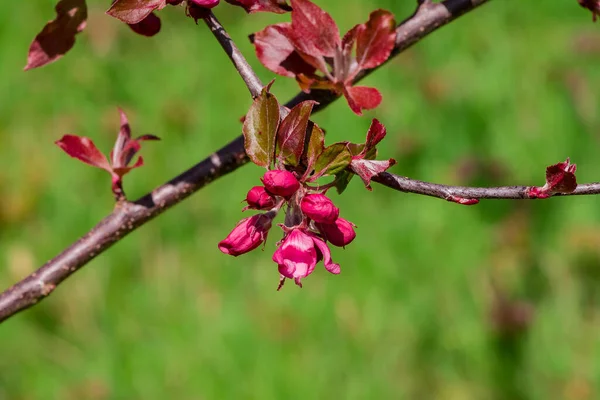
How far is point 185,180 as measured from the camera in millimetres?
941

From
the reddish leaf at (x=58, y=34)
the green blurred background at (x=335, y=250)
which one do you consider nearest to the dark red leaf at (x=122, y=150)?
the reddish leaf at (x=58, y=34)

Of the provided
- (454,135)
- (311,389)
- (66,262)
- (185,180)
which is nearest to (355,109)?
(185,180)

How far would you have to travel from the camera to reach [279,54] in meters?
0.88

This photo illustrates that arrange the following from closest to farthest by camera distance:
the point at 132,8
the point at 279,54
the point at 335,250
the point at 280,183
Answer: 1. the point at 280,183
2. the point at 132,8
3. the point at 279,54
4. the point at 335,250

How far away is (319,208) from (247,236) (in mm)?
79

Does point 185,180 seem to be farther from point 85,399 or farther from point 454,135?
point 454,135

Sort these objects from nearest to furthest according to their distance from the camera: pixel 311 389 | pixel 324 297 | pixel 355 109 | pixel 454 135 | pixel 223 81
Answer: pixel 355 109 < pixel 311 389 < pixel 324 297 < pixel 454 135 < pixel 223 81

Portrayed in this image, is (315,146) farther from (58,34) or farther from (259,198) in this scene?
(58,34)

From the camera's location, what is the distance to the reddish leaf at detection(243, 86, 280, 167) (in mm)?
696

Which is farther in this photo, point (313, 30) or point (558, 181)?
point (313, 30)

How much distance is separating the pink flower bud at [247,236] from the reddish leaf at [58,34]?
1.36 feet

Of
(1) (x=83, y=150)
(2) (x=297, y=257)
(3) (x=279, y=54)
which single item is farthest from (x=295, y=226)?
(1) (x=83, y=150)

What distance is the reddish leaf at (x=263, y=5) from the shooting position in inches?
31.0

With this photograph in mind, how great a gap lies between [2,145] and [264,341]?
1370mm
